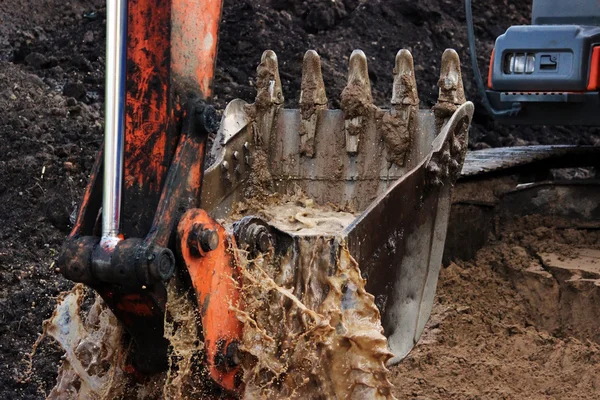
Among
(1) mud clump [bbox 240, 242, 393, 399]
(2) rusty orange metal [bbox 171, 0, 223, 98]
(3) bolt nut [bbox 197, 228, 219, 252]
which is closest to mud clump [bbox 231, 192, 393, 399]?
(1) mud clump [bbox 240, 242, 393, 399]

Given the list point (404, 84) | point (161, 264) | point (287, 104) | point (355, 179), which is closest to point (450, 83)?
point (404, 84)

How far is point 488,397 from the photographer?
12.4 ft

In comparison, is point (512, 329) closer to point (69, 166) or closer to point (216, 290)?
point (216, 290)

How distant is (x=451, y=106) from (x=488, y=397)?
1191mm

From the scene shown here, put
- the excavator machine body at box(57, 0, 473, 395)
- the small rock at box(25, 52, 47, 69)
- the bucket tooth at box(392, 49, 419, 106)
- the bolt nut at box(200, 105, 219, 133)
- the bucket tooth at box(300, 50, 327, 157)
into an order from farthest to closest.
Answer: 1. the small rock at box(25, 52, 47, 69)
2. the bucket tooth at box(300, 50, 327, 157)
3. the bucket tooth at box(392, 49, 419, 106)
4. the bolt nut at box(200, 105, 219, 133)
5. the excavator machine body at box(57, 0, 473, 395)

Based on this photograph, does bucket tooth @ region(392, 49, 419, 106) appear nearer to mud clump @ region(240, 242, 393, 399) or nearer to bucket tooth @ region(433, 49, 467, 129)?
bucket tooth @ region(433, 49, 467, 129)

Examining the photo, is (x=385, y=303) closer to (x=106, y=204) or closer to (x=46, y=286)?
(x=106, y=204)

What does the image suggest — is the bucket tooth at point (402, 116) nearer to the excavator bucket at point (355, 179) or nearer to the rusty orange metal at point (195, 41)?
the excavator bucket at point (355, 179)

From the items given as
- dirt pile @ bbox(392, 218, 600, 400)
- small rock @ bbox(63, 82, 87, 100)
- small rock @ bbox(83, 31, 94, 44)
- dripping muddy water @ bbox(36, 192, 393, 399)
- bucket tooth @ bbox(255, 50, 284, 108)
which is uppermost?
small rock @ bbox(83, 31, 94, 44)

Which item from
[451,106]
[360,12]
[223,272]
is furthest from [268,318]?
[360,12]

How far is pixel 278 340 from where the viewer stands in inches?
116

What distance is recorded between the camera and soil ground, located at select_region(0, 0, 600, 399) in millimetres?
4059

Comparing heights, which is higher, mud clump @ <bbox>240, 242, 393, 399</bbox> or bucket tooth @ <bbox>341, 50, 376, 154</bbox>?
bucket tooth @ <bbox>341, 50, 376, 154</bbox>

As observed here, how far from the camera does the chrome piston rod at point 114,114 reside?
8.52 feet
